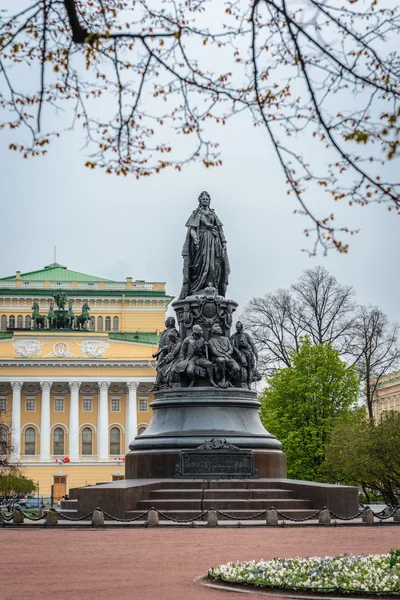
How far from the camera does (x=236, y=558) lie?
16406mm

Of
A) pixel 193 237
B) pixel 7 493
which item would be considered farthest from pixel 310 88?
pixel 7 493

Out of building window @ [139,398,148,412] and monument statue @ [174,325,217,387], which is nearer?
monument statue @ [174,325,217,387]

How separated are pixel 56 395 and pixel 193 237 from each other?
2943 inches

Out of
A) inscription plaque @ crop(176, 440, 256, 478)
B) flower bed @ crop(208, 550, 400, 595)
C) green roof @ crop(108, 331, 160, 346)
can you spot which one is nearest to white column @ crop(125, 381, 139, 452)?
green roof @ crop(108, 331, 160, 346)

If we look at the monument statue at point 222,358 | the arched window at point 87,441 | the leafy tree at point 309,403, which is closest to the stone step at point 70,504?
the monument statue at point 222,358

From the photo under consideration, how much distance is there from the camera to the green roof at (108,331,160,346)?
342ft

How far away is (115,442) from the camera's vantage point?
339 feet

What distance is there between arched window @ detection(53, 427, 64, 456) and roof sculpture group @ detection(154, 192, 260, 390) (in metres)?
72.8

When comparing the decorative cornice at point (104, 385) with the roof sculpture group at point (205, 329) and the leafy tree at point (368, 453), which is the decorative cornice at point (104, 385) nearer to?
the leafy tree at point (368, 453)

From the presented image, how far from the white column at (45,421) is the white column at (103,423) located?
4.62 m

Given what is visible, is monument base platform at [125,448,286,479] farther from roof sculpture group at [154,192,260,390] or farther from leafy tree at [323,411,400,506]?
leafy tree at [323,411,400,506]

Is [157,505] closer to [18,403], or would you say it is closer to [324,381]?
[324,381]

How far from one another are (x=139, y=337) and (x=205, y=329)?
81.2 m

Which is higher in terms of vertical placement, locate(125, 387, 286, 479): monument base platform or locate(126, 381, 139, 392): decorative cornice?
locate(126, 381, 139, 392): decorative cornice
